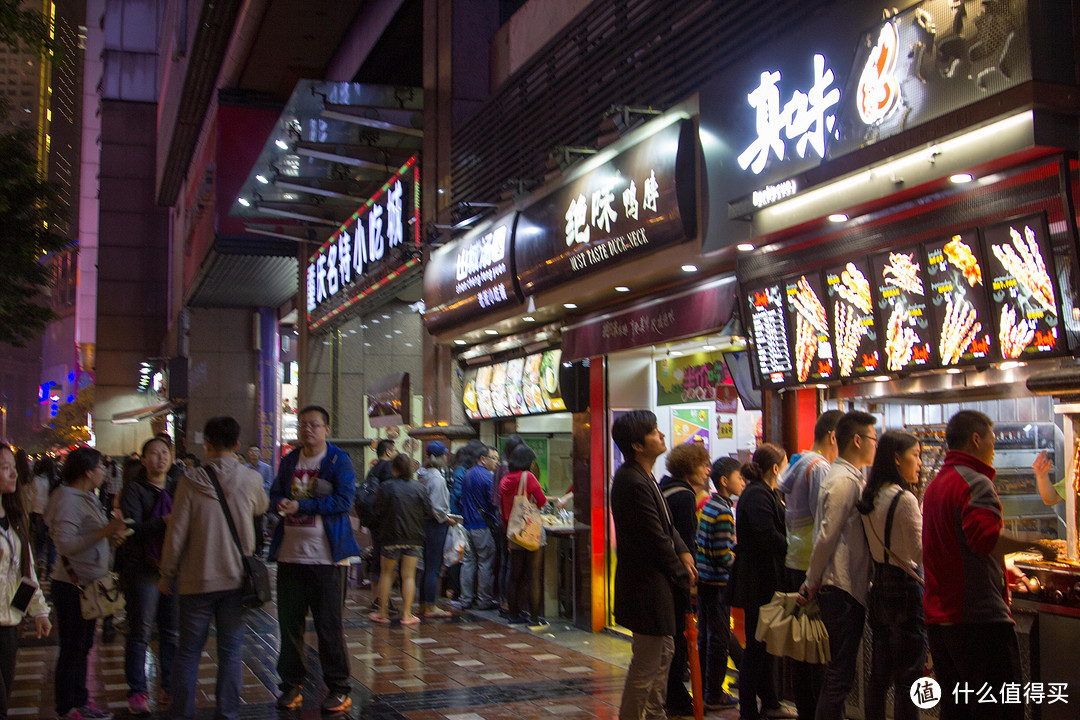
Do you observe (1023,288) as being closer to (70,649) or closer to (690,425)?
(690,425)

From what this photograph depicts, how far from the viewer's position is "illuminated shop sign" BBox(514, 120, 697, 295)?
7773mm

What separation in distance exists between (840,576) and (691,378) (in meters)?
4.76

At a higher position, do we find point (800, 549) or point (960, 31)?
point (960, 31)

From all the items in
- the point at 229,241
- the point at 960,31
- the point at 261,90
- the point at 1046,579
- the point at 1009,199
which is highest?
the point at 261,90

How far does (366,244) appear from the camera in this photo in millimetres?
15930

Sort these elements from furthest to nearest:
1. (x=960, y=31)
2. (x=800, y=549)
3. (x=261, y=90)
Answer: (x=261, y=90) → (x=800, y=549) → (x=960, y=31)

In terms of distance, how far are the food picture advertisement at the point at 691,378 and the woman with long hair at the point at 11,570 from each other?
20.8 feet

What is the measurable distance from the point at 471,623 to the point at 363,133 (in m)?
7.28

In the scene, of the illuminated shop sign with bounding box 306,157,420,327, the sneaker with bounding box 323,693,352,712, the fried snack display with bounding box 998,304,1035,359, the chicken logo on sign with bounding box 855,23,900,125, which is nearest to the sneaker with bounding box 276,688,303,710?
the sneaker with bounding box 323,693,352,712

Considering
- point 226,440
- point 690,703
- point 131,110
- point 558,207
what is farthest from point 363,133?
point 131,110

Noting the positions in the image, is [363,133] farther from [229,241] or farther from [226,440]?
[226,440]

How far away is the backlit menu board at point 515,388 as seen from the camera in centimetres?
1136

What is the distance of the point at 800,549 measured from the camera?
649 centimetres

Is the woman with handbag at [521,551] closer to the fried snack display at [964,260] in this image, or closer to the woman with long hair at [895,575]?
the woman with long hair at [895,575]
